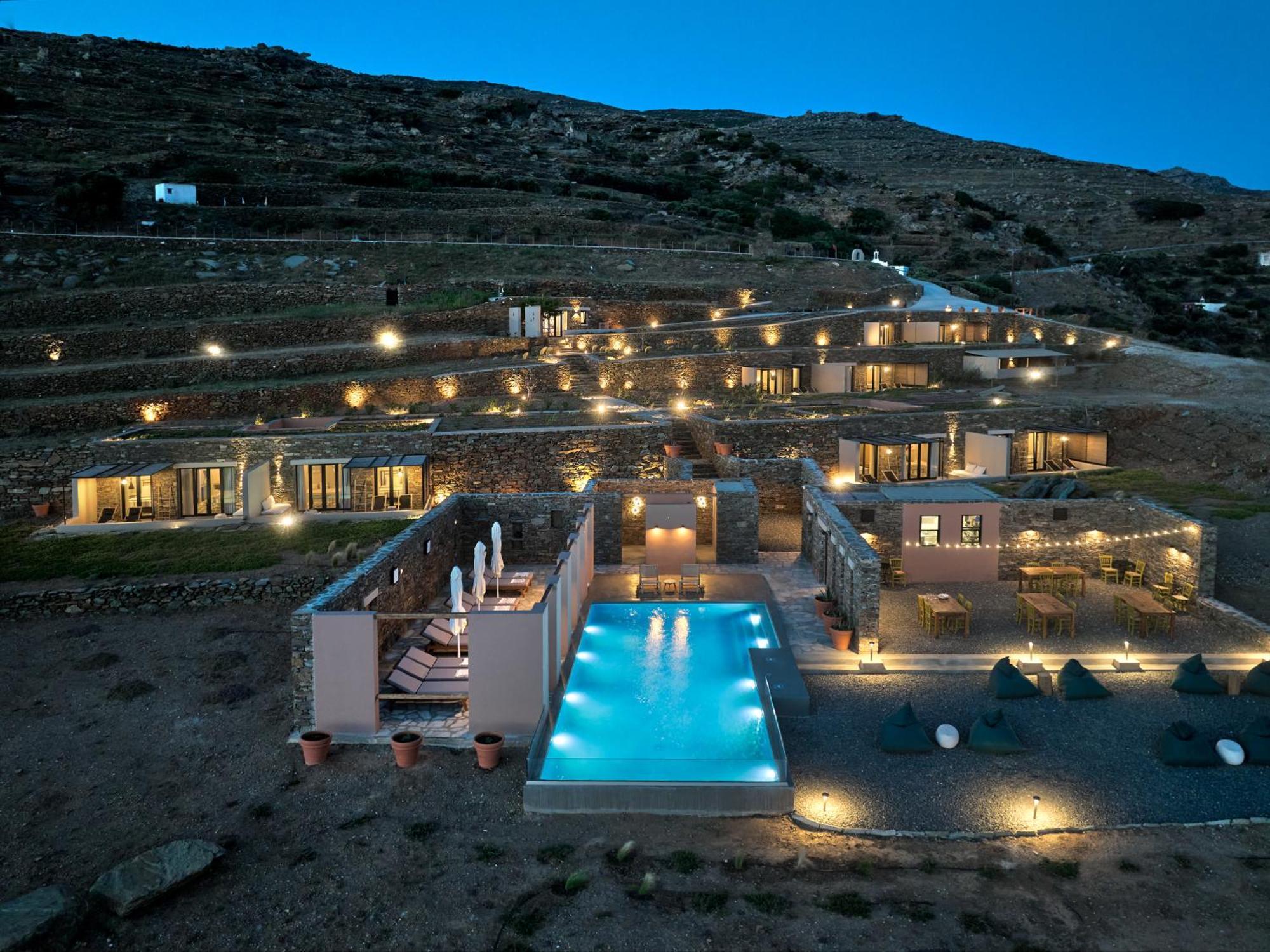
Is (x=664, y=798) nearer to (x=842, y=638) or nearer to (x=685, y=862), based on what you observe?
(x=685, y=862)

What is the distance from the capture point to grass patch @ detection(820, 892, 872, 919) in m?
8.32

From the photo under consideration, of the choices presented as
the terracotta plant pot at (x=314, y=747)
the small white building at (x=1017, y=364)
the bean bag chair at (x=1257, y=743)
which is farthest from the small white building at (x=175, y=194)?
the bean bag chair at (x=1257, y=743)

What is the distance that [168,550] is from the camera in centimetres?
2014

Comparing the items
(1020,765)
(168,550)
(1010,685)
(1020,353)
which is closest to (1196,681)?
(1010,685)

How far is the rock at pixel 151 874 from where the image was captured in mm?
8508

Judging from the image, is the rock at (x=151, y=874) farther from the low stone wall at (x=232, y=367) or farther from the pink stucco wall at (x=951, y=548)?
the low stone wall at (x=232, y=367)

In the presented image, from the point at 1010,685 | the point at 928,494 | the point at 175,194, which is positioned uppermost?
the point at 175,194

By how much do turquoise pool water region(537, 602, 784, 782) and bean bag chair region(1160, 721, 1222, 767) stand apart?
5142 millimetres

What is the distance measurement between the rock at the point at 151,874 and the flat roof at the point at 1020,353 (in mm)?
35125

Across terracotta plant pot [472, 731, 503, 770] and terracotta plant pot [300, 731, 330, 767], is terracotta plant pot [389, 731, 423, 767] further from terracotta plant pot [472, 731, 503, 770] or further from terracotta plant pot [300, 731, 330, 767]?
terracotta plant pot [300, 731, 330, 767]

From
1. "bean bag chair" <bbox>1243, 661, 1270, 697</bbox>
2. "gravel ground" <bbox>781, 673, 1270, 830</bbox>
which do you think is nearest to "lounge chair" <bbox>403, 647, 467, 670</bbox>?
"gravel ground" <bbox>781, 673, 1270, 830</bbox>

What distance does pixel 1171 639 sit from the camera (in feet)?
49.7

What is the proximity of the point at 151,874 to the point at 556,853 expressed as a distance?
162 inches

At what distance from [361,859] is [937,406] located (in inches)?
1042
